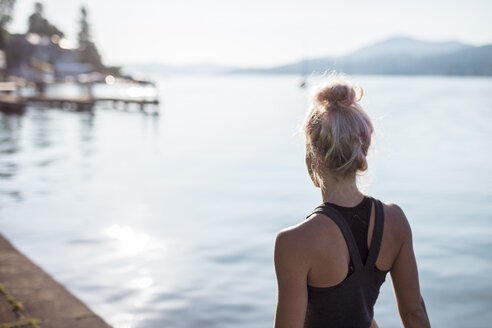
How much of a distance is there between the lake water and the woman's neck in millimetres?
153

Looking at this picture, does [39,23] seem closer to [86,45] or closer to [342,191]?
[86,45]

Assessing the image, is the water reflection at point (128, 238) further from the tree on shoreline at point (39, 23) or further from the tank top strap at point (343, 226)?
the tree on shoreline at point (39, 23)

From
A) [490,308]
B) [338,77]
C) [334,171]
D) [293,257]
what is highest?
[338,77]

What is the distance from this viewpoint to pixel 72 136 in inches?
1131

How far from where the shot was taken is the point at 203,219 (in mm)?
11273

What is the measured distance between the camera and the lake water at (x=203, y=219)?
273 inches

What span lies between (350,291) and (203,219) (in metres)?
9.48

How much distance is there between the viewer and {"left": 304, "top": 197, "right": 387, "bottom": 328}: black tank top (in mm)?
1833

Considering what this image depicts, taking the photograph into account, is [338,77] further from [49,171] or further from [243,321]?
[49,171]

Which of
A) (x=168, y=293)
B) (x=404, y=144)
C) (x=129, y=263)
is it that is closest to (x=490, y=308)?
(x=168, y=293)

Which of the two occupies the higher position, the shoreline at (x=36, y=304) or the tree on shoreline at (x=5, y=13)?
the tree on shoreline at (x=5, y=13)

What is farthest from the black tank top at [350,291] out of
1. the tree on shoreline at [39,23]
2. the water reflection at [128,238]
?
the tree on shoreline at [39,23]

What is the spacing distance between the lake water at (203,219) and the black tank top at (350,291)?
0.29 m

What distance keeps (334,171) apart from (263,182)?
15.1 meters
